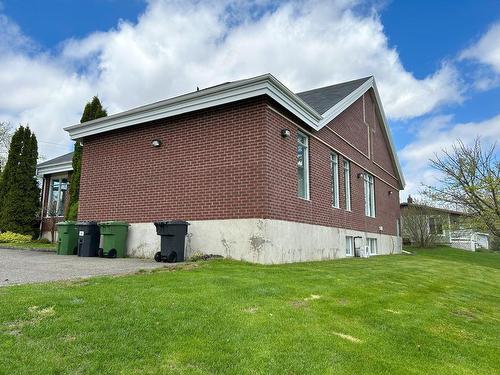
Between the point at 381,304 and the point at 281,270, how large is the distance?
2.52 m

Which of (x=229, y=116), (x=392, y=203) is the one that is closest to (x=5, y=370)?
(x=229, y=116)

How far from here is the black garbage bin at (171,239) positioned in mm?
8930

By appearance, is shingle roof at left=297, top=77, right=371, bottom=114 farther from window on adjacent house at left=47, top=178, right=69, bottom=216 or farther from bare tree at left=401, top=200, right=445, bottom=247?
bare tree at left=401, top=200, right=445, bottom=247

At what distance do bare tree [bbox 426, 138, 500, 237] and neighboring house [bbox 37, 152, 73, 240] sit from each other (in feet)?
52.1

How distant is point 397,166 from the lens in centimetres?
2261

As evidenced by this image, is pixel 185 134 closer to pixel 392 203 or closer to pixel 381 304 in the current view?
pixel 381 304

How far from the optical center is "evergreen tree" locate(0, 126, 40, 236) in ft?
58.3

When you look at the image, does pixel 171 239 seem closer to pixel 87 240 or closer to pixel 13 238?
pixel 87 240

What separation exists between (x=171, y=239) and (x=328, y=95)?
29.5ft

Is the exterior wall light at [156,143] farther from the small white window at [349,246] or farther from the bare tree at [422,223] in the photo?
the bare tree at [422,223]

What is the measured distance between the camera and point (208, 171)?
31.8ft

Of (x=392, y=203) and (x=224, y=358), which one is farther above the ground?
(x=392, y=203)

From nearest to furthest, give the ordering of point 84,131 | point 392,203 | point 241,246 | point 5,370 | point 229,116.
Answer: point 5,370 < point 241,246 < point 229,116 < point 84,131 < point 392,203

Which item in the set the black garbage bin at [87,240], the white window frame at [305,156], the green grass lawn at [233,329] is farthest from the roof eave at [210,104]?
the green grass lawn at [233,329]
